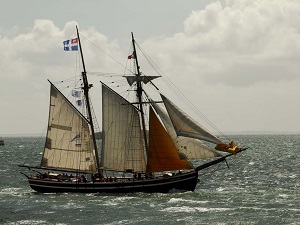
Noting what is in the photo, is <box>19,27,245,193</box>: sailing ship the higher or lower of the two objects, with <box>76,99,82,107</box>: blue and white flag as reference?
lower

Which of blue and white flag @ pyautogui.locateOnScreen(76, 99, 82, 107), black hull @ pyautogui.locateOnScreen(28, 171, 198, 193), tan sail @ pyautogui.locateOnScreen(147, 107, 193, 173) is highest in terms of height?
blue and white flag @ pyautogui.locateOnScreen(76, 99, 82, 107)

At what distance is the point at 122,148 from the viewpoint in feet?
177

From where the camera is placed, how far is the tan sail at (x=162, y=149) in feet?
171

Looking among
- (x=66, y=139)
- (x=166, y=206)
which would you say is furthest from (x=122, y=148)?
(x=166, y=206)

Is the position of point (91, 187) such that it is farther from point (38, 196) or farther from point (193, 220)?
point (193, 220)

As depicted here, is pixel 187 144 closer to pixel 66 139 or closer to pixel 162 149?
pixel 162 149

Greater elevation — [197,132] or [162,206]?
[197,132]

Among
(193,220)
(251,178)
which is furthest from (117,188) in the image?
(251,178)

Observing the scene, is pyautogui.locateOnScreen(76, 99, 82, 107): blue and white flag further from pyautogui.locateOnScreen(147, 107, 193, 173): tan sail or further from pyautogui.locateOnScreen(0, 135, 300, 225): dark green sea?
pyautogui.locateOnScreen(0, 135, 300, 225): dark green sea

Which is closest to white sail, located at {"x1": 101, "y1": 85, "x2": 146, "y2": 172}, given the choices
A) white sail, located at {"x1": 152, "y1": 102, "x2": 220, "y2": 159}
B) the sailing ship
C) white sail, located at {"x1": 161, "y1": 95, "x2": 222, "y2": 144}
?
the sailing ship

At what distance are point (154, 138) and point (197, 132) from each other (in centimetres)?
510

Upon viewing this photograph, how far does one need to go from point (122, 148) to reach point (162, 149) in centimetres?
421

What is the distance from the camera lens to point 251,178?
69000 mm

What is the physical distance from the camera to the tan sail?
52.2 m
